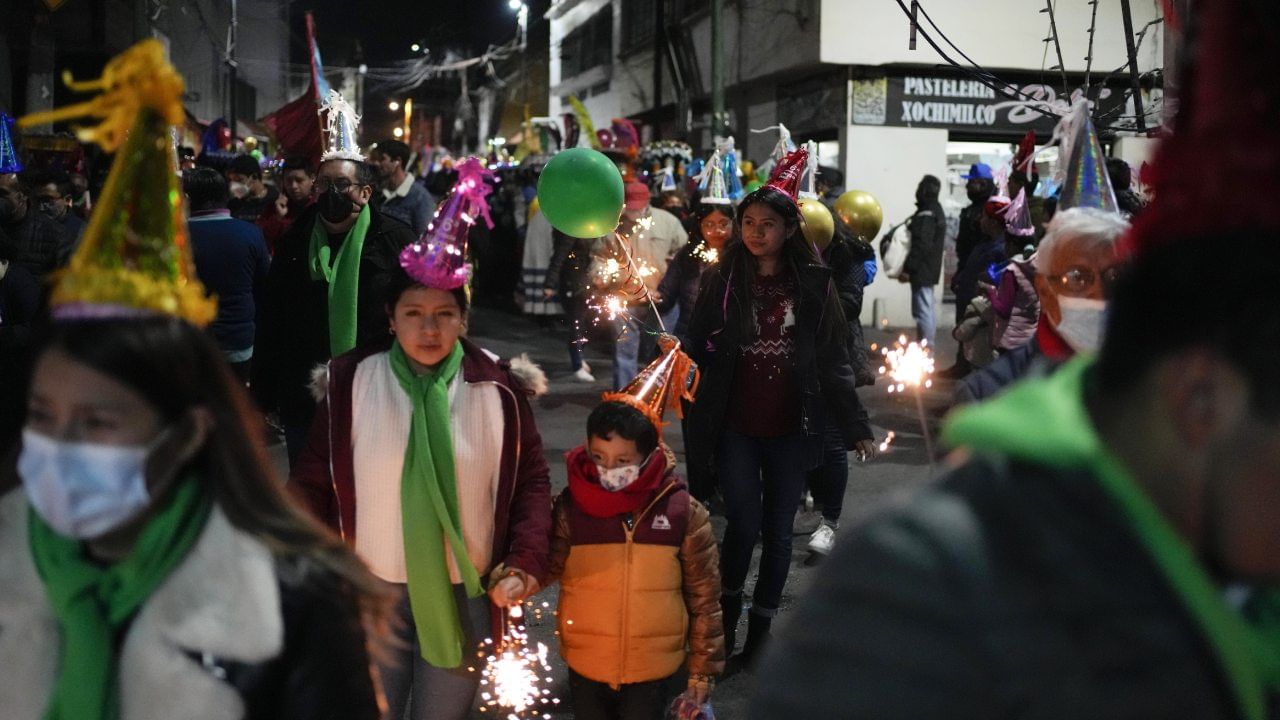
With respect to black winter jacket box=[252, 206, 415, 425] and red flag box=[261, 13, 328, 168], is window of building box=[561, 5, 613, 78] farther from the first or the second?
black winter jacket box=[252, 206, 415, 425]

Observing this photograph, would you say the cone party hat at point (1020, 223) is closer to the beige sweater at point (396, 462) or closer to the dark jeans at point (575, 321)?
the dark jeans at point (575, 321)

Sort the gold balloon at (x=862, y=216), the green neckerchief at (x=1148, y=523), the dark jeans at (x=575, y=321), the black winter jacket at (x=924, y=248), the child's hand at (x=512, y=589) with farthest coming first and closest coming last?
the black winter jacket at (x=924, y=248), the dark jeans at (x=575, y=321), the gold balloon at (x=862, y=216), the child's hand at (x=512, y=589), the green neckerchief at (x=1148, y=523)

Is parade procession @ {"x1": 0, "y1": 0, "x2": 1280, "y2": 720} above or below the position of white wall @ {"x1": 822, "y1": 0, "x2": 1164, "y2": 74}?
below

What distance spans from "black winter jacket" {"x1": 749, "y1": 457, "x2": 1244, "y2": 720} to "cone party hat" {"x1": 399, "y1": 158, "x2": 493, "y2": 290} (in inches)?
94.8

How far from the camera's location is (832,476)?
264 inches

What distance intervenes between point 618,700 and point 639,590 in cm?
38

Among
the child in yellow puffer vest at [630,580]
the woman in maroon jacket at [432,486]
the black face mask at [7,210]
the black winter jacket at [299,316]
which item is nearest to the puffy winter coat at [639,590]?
the child in yellow puffer vest at [630,580]

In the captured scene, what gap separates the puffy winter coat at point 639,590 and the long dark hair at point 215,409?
1892 millimetres

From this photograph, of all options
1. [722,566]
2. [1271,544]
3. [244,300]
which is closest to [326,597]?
[1271,544]

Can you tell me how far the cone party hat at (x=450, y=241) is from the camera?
11.8 ft

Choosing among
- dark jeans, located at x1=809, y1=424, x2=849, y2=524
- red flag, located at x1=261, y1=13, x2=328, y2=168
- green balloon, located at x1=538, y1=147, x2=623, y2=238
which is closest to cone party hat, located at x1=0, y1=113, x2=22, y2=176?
red flag, located at x1=261, y1=13, x2=328, y2=168

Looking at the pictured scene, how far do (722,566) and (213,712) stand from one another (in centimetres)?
356

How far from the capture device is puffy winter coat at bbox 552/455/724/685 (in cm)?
398

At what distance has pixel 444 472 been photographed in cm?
352
